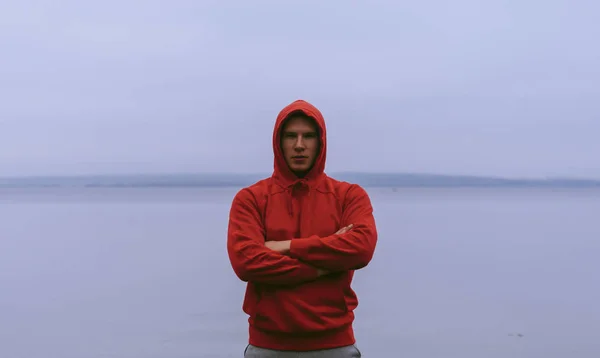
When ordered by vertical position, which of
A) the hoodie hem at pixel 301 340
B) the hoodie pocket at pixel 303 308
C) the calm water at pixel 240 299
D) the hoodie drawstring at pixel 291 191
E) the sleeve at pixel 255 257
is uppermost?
the hoodie drawstring at pixel 291 191

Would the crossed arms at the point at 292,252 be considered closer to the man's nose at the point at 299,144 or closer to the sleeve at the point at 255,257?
the sleeve at the point at 255,257

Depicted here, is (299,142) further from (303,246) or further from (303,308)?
(303,308)

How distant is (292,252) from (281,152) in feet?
1.21

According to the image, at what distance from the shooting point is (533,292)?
720cm

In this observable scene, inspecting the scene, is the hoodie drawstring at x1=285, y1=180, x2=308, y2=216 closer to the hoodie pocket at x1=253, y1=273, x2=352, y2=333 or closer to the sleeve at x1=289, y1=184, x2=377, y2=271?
the sleeve at x1=289, y1=184, x2=377, y2=271

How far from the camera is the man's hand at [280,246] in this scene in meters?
2.22

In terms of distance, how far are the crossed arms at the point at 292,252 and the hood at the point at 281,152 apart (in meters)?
0.17

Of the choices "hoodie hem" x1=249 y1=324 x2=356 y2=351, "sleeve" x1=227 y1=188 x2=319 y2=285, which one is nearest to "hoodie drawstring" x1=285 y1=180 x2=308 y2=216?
"sleeve" x1=227 y1=188 x2=319 y2=285

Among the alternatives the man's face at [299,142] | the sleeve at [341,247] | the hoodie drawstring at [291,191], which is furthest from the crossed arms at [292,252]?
the man's face at [299,142]

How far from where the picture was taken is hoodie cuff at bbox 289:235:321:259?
2.20 metres

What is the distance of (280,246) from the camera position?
2236mm

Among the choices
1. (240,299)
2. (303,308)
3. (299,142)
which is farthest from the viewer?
(240,299)

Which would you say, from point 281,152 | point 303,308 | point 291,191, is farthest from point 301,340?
point 281,152

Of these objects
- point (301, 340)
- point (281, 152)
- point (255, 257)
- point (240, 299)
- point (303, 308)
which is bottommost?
point (240, 299)
